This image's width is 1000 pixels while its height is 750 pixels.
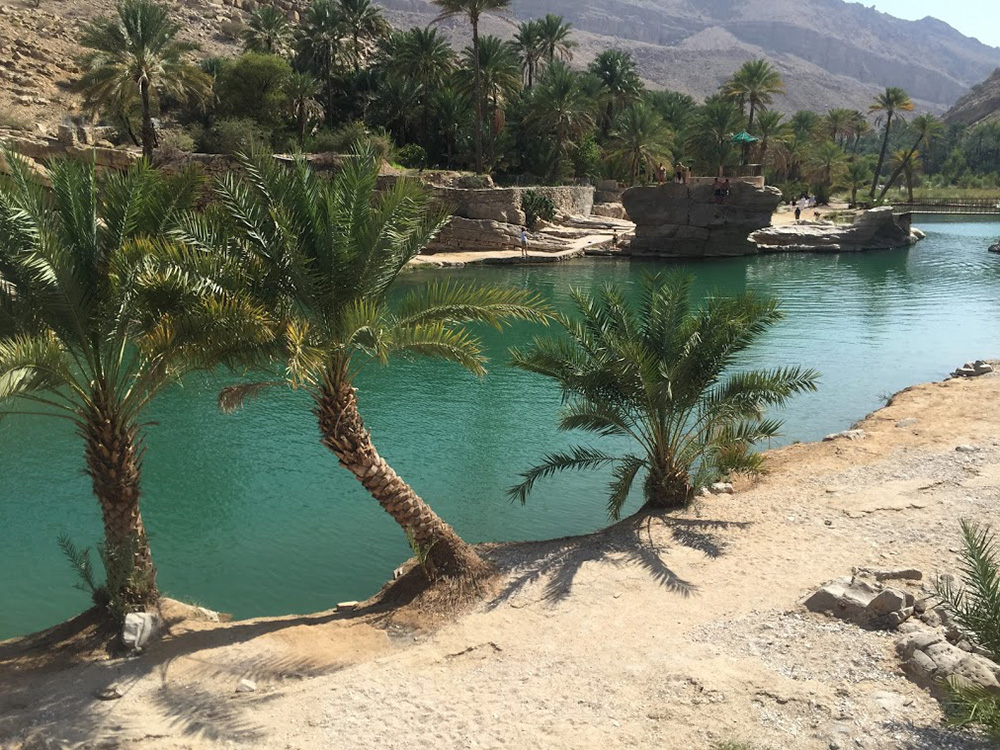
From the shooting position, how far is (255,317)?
748cm

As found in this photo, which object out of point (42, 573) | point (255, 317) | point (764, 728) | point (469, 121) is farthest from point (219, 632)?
point (469, 121)

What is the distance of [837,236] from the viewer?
49.8m

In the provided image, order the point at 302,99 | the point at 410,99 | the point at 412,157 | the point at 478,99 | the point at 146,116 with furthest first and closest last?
the point at 410,99, the point at 412,157, the point at 302,99, the point at 478,99, the point at 146,116

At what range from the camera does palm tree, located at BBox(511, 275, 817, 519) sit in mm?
10703

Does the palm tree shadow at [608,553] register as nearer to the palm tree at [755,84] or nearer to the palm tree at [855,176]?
the palm tree at [755,84]

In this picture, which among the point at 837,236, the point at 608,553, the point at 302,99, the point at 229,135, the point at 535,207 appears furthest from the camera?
the point at 837,236

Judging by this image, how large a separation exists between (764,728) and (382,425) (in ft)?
38.6

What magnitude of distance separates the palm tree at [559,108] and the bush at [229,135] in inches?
610

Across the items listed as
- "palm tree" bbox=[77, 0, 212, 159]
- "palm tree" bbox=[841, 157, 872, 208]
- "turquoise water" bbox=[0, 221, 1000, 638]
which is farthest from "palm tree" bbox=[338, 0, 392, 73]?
"palm tree" bbox=[841, 157, 872, 208]

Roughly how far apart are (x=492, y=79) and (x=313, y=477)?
35679 millimetres

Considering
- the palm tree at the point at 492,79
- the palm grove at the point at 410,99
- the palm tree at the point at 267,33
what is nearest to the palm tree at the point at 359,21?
the palm grove at the point at 410,99

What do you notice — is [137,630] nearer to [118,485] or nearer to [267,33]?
[118,485]

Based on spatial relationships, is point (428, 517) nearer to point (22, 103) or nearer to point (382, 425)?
point (382, 425)

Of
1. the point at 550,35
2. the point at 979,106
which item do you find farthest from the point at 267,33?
the point at 979,106
